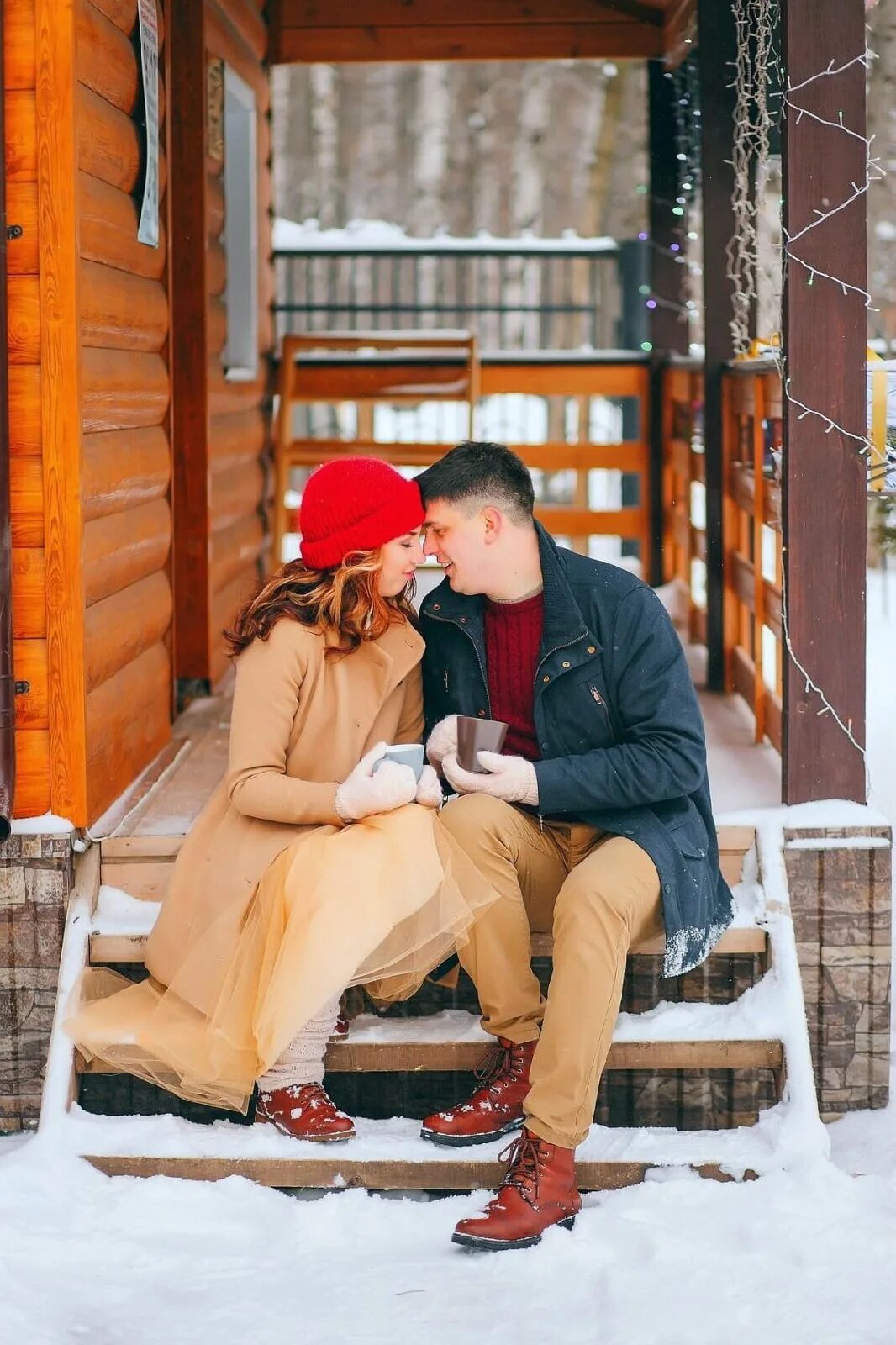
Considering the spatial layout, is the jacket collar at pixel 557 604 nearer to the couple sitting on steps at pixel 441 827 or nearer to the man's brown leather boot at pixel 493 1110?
the couple sitting on steps at pixel 441 827

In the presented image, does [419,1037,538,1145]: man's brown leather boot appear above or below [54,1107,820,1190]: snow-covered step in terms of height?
above

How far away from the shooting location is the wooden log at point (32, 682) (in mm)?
3287

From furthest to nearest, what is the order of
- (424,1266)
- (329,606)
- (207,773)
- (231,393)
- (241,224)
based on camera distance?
1. (241,224)
2. (231,393)
3. (207,773)
4. (329,606)
5. (424,1266)

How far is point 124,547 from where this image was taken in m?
3.87

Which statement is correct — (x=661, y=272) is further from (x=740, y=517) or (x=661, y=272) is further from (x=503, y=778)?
(x=503, y=778)

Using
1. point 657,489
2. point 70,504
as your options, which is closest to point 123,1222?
point 70,504

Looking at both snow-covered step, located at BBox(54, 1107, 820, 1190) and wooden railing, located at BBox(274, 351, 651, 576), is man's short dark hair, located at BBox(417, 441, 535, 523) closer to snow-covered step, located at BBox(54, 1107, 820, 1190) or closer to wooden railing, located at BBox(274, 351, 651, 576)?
snow-covered step, located at BBox(54, 1107, 820, 1190)

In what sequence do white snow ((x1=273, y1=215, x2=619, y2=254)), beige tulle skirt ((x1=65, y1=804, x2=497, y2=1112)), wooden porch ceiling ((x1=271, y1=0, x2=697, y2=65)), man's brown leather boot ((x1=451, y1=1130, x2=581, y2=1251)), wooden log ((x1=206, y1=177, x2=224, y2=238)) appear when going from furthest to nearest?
white snow ((x1=273, y1=215, x2=619, y2=254))
wooden porch ceiling ((x1=271, y1=0, x2=697, y2=65))
wooden log ((x1=206, y1=177, x2=224, y2=238))
beige tulle skirt ((x1=65, y1=804, x2=497, y2=1112))
man's brown leather boot ((x1=451, y1=1130, x2=581, y2=1251))

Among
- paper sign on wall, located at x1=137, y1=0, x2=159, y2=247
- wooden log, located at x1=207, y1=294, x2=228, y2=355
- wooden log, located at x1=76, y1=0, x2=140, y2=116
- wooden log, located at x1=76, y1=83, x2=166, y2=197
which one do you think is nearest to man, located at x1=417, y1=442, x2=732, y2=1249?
wooden log, located at x1=76, y1=83, x2=166, y2=197

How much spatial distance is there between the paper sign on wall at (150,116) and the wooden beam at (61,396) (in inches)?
30.6

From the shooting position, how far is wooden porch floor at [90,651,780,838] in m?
3.69

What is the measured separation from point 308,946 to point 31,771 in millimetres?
797

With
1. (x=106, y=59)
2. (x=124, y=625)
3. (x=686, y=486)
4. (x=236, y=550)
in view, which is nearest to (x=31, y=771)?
(x=124, y=625)

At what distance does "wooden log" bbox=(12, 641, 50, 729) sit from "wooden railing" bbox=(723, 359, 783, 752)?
5.34ft
